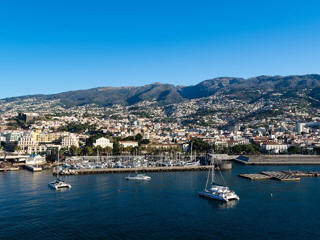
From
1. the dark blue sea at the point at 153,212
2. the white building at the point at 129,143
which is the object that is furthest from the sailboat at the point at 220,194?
the white building at the point at 129,143

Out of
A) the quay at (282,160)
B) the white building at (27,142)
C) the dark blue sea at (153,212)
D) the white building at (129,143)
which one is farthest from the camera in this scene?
the white building at (129,143)

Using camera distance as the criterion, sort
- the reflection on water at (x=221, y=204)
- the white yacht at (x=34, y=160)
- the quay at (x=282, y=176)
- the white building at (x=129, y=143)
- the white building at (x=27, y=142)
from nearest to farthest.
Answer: the reflection on water at (x=221, y=204)
the quay at (x=282, y=176)
the white yacht at (x=34, y=160)
the white building at (x=27, y=142)
the white building at (x=129, y=143)

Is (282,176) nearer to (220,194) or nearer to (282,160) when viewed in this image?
(220,194)

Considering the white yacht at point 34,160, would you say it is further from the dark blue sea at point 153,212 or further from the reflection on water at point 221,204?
the reflection on water at point 221,204

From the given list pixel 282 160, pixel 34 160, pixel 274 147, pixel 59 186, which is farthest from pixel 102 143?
pixel 274 147

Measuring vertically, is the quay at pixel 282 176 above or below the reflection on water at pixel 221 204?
above

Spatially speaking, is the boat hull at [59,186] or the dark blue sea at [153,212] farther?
the boat hull at [59,186]

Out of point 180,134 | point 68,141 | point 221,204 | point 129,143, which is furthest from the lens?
point 180,134

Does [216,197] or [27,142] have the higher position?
[27,142]
